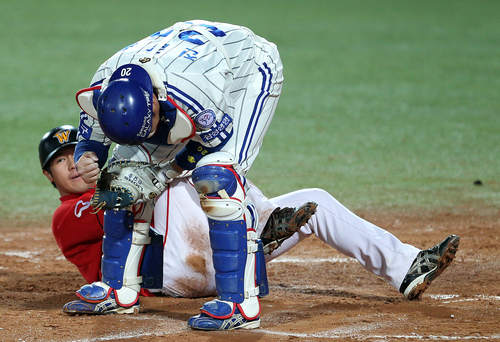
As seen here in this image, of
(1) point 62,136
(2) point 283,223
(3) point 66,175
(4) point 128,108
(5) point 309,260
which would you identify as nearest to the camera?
(4) point 128,108

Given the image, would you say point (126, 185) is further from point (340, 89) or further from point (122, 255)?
point (340, 89)

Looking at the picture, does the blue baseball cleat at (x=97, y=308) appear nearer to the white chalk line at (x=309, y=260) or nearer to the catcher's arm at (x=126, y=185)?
the catcher's arm at (x=126, y=185)

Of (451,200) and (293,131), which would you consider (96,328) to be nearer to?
(451,200)

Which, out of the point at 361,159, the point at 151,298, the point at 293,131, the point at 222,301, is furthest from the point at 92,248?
the point at 293,131

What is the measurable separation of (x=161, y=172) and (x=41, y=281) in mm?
1458

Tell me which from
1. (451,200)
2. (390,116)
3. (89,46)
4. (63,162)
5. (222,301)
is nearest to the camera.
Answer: (222,301)

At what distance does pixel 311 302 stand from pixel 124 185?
4.04 ft

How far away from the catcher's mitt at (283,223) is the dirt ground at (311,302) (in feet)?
1.07

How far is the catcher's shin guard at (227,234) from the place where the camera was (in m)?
2.76

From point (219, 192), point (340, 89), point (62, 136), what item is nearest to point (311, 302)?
point (219, 192)

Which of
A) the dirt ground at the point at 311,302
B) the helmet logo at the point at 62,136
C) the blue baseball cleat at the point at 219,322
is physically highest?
the helmet logo at the point at 62,136

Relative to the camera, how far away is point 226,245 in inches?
109

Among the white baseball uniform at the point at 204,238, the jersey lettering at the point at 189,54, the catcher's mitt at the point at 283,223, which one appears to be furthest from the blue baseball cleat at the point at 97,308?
the jersey lettering at the point at 189,54

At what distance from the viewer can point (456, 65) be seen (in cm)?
1202
